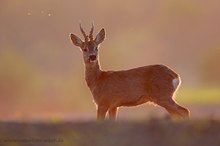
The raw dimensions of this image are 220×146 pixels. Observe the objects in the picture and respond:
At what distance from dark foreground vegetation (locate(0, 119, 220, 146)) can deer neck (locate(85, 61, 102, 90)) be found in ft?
20.4

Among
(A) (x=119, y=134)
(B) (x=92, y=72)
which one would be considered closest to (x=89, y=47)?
(B) (x=92, y=72)

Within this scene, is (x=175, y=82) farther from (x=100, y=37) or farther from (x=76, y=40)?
(x=76, y=40)

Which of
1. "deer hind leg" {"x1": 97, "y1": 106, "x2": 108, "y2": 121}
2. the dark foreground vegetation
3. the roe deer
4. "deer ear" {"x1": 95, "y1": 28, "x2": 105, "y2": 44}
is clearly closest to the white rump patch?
the roe deer

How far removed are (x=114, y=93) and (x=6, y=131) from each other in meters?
5.97

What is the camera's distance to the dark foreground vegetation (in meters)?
12.4

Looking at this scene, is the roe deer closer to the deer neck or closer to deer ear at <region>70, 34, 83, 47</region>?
the deer neck

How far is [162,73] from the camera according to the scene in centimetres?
1884

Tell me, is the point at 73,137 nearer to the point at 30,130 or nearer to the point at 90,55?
the point at 30,130

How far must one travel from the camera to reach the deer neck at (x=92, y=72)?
19.3 m

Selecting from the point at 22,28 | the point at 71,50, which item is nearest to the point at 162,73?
the point at 71,50

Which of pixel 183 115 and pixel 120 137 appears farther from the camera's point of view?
pixel 183 115

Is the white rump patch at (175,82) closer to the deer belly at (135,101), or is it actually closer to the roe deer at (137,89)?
the roe deer at (137,89)

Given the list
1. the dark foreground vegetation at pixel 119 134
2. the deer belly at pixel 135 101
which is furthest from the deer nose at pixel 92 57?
the dark foreground vegetation at pixel 119 134

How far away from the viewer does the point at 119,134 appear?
12625 mm
